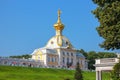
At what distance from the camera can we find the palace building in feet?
347

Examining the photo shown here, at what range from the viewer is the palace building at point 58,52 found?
106 m

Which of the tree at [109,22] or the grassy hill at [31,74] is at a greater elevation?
the tree at [109,22]

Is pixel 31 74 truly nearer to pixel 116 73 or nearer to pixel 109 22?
pixel 109 22

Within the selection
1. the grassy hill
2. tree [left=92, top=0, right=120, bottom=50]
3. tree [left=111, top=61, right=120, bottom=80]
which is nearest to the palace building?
the grassy hill

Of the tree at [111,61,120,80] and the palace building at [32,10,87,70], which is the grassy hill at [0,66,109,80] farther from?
the tree at [111,61,120,80]

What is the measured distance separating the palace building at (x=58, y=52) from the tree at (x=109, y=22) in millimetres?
76756

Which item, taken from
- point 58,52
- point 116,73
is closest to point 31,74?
point 116,73

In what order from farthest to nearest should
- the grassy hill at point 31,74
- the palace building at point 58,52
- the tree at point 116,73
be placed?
the palace building at point 58,52 → the grassy hill at point 31,74 → the tree at point 116,73

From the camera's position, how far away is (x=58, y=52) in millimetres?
109062

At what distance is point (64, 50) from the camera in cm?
11050

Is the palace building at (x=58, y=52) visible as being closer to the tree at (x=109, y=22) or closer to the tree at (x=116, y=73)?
the tree at (x=109, y=22)

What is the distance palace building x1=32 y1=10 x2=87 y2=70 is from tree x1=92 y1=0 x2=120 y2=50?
7676cm

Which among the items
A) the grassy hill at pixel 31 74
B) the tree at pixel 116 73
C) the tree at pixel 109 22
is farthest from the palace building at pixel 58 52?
the tree at pixel 116 73

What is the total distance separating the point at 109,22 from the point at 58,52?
8253 centimetres
